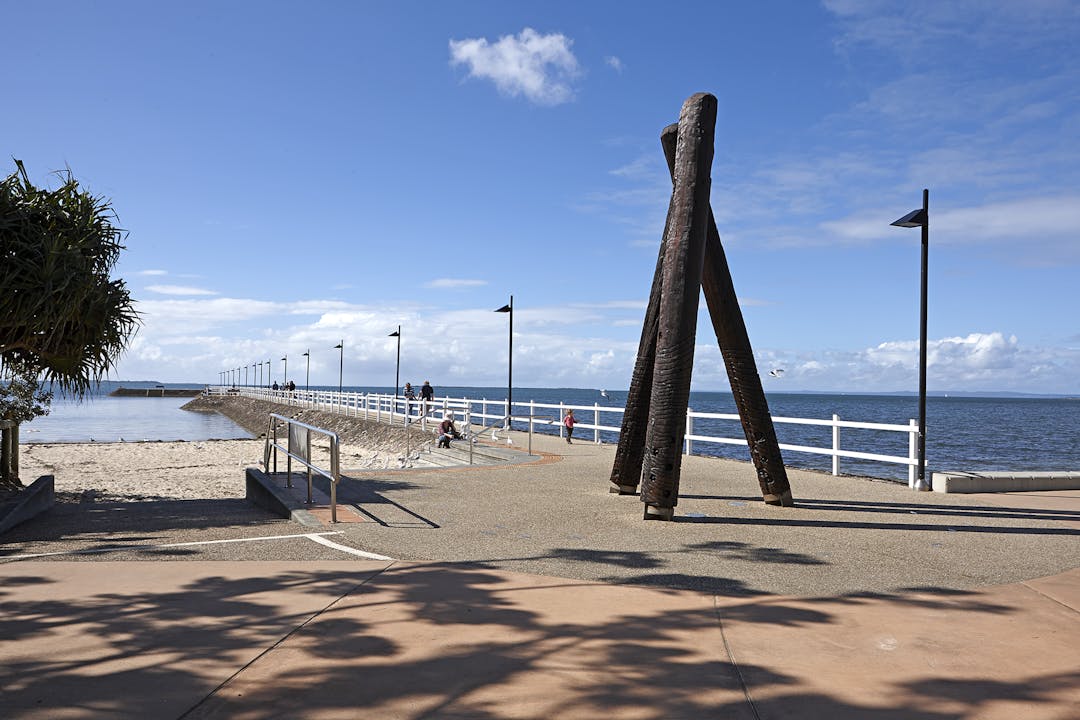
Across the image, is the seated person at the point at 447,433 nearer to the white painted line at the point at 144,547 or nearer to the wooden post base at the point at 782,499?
the wooden post base at the point at 782,499

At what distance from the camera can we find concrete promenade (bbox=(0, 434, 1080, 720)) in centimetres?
371

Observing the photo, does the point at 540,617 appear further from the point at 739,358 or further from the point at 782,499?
the point at 739,358

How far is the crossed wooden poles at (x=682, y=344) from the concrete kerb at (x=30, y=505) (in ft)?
22.4

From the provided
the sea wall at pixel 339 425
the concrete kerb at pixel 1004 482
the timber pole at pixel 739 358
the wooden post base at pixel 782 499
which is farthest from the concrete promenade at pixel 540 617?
the sea wall at pixel 339 425

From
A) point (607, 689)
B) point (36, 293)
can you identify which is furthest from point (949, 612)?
point (36, 293)

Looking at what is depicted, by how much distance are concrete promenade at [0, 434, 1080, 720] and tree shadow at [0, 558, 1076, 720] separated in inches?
0.7

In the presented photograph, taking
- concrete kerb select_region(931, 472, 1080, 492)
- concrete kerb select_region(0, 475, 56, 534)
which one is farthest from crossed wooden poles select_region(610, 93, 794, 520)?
concrete kerb select_region(0, 475, 56, 534)

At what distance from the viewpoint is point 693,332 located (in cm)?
902

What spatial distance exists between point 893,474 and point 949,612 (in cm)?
2418

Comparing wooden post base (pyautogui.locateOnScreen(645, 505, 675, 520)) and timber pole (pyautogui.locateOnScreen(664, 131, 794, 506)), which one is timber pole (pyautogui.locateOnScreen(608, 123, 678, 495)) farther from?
wooden post base (pyautogui.locateOnScreen(645, 505, 675, 520))

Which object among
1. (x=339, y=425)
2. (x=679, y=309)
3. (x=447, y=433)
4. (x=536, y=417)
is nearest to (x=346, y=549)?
(x=679, y=309)

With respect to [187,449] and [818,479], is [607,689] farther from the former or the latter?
[187,449]

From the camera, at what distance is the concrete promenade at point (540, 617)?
3.71 m

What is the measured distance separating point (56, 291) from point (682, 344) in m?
8.35
